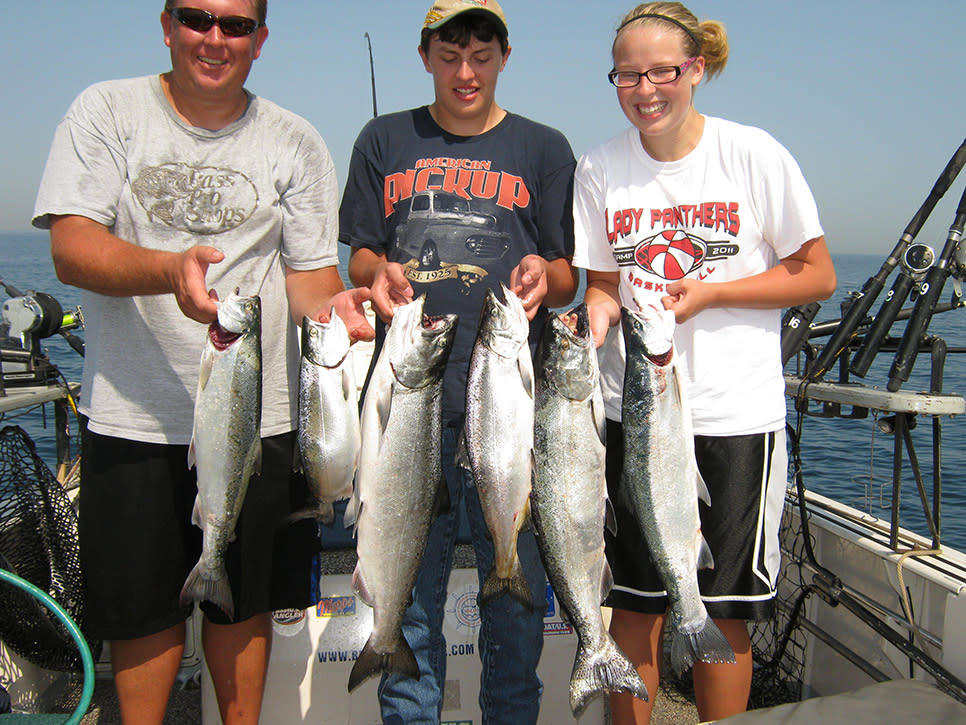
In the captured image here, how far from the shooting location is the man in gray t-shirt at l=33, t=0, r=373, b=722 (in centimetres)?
282

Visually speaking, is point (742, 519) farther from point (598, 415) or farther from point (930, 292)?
point (930, 292)

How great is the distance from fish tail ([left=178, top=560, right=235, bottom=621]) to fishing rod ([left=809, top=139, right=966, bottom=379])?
2.91 metres

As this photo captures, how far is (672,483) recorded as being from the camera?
2793 mm

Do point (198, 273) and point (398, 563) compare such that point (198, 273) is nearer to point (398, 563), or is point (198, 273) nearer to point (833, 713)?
point (398, 563)

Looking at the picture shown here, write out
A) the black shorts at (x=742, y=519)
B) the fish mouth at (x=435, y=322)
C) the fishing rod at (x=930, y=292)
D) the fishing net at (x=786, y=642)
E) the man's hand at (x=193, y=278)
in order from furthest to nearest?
the fishing net at (x=786, y=642) → the fishing rod at (x=930, y=292) → the black shorts at (x=742, y=519) → the fish mouth at (x=435, y=322) → the man's hand at (x=193, y=278)

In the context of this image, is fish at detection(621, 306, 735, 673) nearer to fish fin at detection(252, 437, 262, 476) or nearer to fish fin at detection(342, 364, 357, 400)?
fish fin at detection(342, 364, 357, 400)

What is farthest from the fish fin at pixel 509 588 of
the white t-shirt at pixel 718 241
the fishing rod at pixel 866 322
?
the fishing rod at pixel 866 322

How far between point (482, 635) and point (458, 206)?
1829 mm

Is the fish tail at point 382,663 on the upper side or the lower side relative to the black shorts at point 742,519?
lower

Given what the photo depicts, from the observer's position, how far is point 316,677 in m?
3.49

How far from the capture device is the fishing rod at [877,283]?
12.0 feet

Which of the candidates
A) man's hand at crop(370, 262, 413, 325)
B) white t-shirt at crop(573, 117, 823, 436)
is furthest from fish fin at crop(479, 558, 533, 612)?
man's hand at crop(370, 262, 413, 325)

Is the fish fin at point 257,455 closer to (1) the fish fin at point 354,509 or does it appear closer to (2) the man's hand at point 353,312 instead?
(1) the fish fin at point 354,509

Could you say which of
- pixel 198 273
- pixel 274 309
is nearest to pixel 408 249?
pixel 274 309
